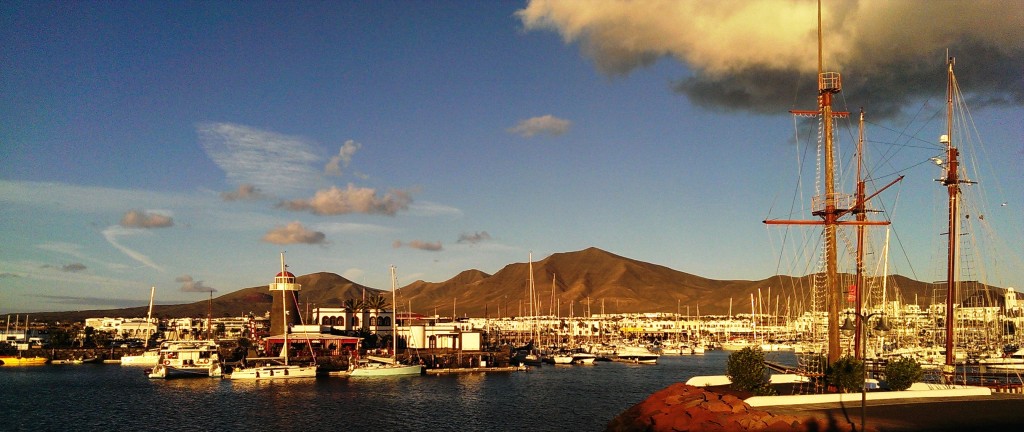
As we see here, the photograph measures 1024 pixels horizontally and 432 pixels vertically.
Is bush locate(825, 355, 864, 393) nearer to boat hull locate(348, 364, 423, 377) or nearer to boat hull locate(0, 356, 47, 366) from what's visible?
boat hull locate(348, 364, 423, 377)

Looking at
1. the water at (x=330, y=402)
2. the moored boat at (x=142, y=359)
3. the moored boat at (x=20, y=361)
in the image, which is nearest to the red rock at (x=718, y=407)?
the water at (x=330, y=402)


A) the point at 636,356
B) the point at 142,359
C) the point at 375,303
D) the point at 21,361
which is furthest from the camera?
the point at 636,356

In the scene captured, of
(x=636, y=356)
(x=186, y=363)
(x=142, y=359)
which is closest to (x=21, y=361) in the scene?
(x=142, y=359)

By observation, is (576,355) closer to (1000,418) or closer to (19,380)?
(19,380)

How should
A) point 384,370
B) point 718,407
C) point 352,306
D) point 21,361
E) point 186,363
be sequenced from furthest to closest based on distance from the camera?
point 352,306, point 21,361, point 186,363, point 384,370, point 718,407

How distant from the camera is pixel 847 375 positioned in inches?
1571

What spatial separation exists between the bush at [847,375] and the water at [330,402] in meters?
19.7

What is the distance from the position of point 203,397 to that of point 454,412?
31855mm

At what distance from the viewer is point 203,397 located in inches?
3241

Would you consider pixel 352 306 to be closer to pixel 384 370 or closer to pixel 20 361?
pixel 384 370

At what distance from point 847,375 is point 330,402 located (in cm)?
5128

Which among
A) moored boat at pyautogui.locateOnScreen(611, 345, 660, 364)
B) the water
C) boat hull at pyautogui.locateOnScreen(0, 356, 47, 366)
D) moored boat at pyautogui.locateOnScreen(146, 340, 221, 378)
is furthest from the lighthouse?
moored boat at pyautogui.locateOnScreen(611, 345, 660, 364)

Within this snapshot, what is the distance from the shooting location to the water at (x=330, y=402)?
62062 millimetres

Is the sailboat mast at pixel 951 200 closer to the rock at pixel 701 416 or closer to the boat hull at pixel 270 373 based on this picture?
the rock at pixel 701 416
